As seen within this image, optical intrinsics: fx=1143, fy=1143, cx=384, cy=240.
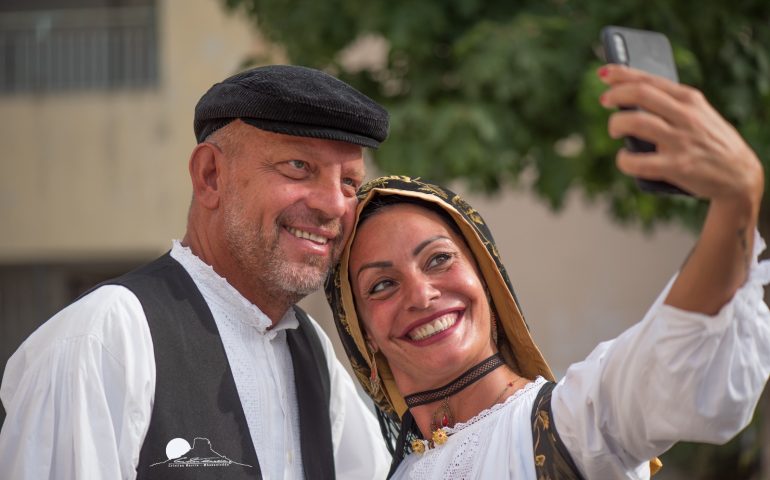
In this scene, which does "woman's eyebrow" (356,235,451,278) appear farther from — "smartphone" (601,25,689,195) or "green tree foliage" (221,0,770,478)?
"green tree foliage" (221,0,770,478)

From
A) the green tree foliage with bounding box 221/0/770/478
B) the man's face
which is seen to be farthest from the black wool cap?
the green tree foliage with bounding box 221/0/770/478

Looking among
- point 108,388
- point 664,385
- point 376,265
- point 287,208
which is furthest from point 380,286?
point 664,385

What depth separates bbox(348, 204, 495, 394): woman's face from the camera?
2822 millimetres

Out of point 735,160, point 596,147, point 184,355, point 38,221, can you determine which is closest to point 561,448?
point 735,160

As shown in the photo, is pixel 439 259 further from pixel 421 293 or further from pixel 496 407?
pixel 496 407

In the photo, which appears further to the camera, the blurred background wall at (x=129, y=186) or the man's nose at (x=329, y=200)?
the blurred background wall at (x=129, y=186)

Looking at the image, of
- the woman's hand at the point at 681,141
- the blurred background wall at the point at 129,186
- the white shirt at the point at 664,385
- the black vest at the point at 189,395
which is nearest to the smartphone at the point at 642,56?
the woman's hand at the point at 681,141

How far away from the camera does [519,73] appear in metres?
5.70

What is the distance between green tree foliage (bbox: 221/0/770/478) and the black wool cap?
8.70 ft

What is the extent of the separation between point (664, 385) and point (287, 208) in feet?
3.97

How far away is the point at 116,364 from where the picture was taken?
2.67 m

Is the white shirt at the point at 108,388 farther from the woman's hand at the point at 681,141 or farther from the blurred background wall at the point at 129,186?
the blurred background wall at the point at 129,186

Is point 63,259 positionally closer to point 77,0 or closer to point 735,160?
point 77,0

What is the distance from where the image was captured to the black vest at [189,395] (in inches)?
107
